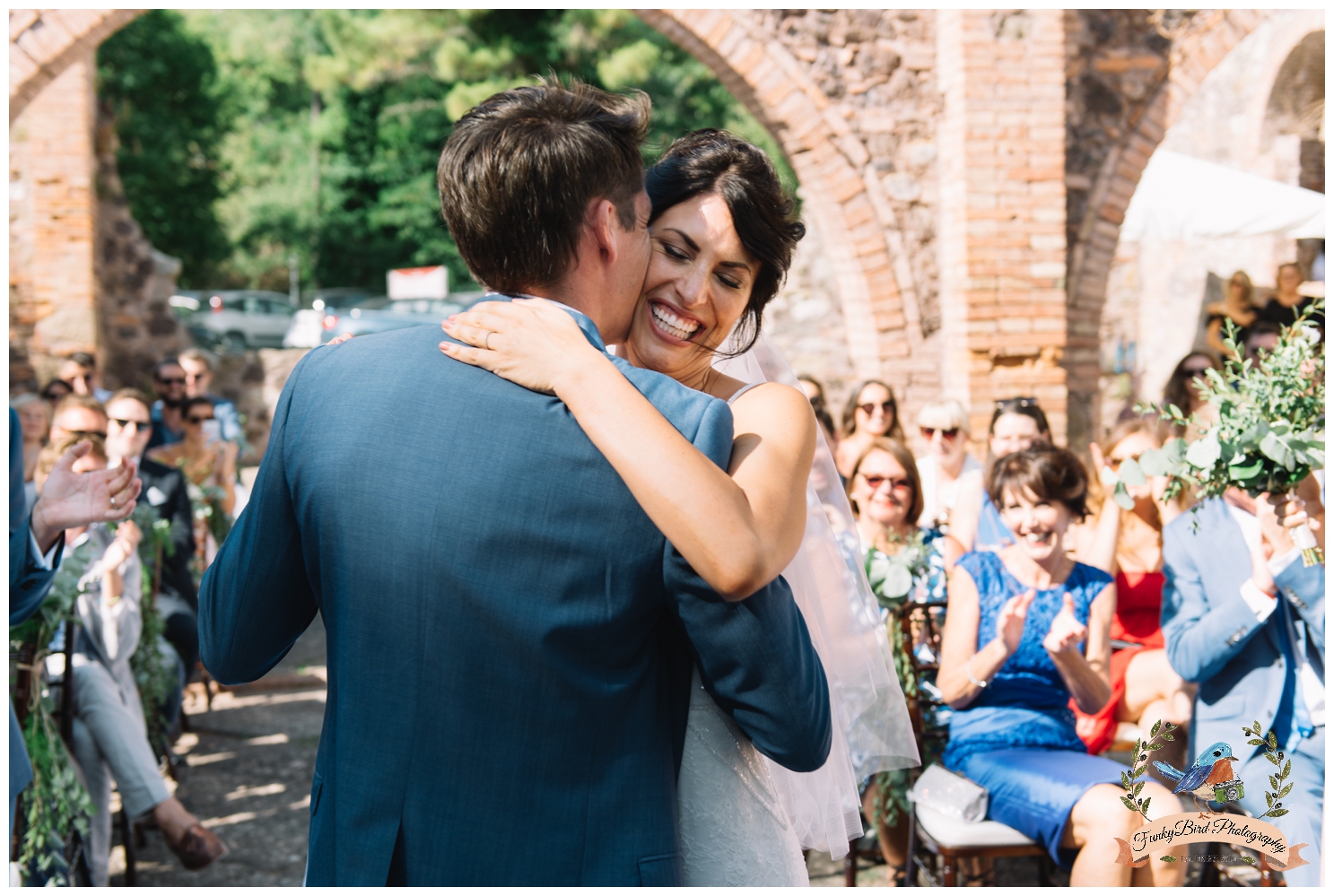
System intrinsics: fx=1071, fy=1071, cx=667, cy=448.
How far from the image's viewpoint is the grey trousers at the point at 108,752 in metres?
4.18

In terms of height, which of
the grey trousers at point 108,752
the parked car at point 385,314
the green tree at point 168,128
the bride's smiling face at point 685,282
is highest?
the green tree at point 168,128

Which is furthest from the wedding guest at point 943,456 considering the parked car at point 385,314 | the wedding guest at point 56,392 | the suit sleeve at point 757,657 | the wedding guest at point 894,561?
the parked car at point 385,314

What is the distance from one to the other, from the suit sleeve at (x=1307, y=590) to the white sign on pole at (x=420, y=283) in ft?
74.3

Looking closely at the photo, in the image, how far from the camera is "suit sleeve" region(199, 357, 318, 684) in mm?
1479

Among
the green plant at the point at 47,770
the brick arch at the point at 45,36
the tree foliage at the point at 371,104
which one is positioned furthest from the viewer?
the tree foliage at the point at 371,104

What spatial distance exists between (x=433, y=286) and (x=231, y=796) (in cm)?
2052

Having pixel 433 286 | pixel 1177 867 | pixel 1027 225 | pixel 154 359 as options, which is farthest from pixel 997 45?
pixel 433 286

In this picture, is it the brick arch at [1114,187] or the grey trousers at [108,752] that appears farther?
the brick arch at [1114,187]

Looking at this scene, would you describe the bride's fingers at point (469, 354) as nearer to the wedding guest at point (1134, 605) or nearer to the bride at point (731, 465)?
the bride at point (731, 465)

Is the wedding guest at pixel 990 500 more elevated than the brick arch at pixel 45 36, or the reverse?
the brick arch at pixel 45 36

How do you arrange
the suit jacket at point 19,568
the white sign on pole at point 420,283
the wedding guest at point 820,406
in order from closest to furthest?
the suit jacket at point 19,568 < the wedding guest at point 820,406 < the white sign on pole at point 420,283

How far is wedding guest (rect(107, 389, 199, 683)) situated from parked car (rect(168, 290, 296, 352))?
66.1ft

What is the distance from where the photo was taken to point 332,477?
4.63ft

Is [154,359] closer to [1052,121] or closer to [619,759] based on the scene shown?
[1052,121]
